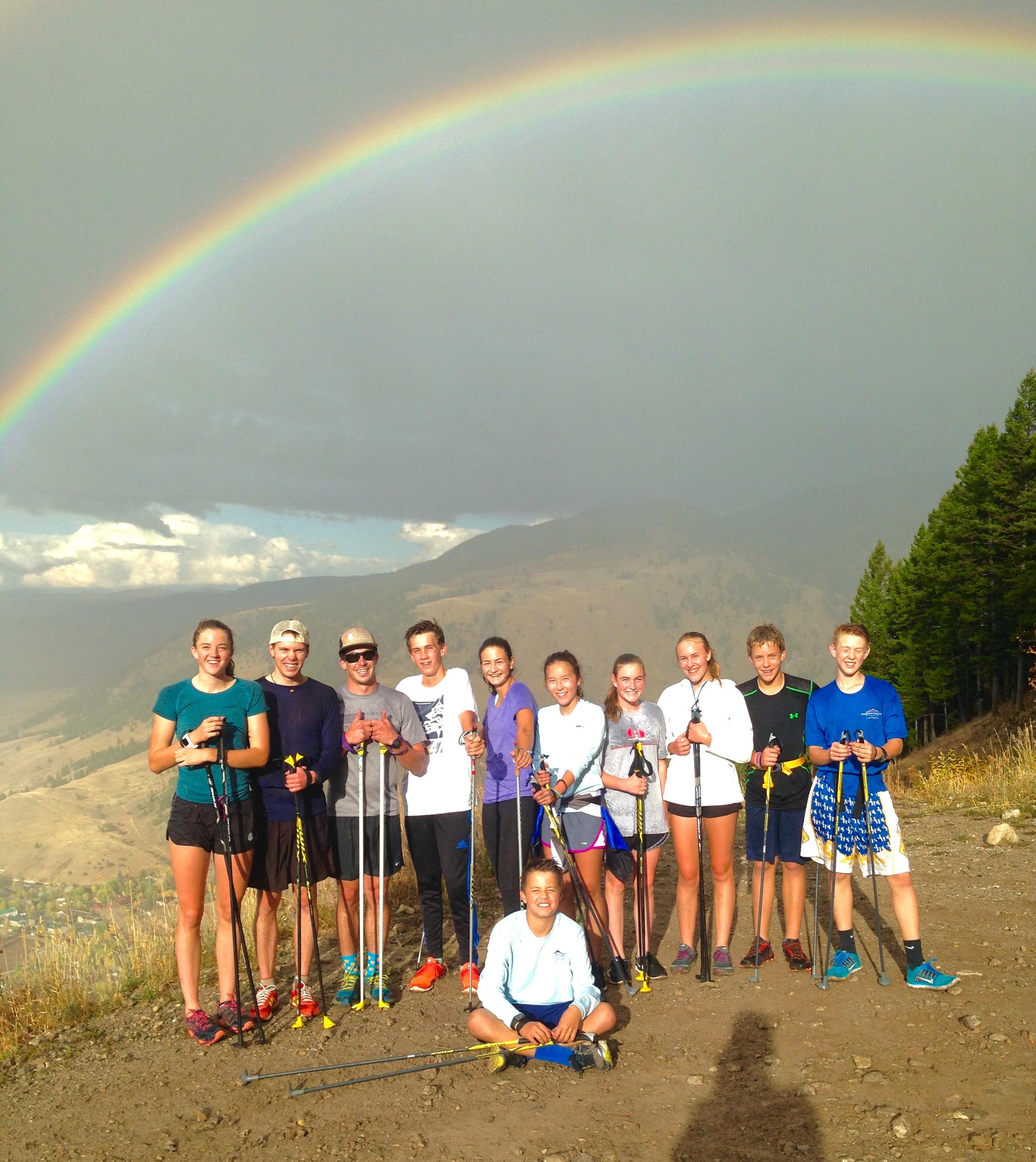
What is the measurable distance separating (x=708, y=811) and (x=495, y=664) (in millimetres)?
1743

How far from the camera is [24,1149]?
164 inches

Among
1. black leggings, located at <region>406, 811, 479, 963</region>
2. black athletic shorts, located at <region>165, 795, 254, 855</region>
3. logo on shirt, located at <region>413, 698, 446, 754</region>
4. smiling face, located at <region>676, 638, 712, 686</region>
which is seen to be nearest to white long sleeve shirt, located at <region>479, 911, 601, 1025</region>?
black leggings, located at <region>406, 811, 479, 963</region>

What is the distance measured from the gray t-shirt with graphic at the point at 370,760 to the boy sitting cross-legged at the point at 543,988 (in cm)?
134

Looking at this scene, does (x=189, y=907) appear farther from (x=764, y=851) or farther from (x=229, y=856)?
(x=764, y=851)

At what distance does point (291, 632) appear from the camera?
216 inches

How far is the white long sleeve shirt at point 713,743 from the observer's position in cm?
573

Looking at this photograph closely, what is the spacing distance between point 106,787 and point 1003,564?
101 meters

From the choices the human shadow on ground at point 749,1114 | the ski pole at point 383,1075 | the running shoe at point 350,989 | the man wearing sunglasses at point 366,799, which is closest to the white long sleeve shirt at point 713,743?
the human shadow on ground at point 749,1114

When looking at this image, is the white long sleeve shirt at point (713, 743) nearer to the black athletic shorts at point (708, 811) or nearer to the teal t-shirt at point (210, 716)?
the black athletic shorts at point (708, 811)

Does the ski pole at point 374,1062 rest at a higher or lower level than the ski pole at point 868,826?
lower

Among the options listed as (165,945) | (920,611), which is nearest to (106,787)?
(920,611)

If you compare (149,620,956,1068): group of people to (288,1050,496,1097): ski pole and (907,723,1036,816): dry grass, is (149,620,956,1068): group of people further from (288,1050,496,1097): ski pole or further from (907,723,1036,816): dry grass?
(907,723,1036,816): dry grass

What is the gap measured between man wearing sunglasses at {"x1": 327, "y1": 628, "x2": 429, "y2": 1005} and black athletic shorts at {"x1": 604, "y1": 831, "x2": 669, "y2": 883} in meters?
1.42

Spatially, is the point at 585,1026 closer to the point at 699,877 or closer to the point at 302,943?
the point at 699,877
